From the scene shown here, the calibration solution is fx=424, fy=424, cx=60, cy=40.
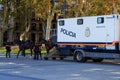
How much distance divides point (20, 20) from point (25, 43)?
39.1 metres

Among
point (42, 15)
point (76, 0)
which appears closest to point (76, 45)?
point (76, 0)

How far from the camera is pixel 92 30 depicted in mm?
29188

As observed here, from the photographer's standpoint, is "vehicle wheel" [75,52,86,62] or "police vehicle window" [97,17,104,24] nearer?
"police vehicle window" [97,17,104,24]

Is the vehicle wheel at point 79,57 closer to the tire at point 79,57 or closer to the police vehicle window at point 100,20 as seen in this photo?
the tire at point 79,57

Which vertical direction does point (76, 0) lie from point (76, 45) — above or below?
above

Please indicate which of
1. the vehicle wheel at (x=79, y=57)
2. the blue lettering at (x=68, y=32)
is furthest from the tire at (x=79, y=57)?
the blue lettering at (x=68, y=32)

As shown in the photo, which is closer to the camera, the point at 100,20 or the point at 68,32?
the point at 100,20

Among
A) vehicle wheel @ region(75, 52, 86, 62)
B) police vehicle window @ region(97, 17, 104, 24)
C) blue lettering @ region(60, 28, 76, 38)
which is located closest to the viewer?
police vehicle window @ region(97, 17, 104, 24)

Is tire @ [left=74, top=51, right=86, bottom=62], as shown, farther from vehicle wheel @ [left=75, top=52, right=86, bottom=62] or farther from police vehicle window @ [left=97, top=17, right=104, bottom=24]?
police vehicle window @ [left=97, top=17, right=104, bottom=24]

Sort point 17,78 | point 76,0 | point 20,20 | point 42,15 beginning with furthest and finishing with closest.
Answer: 1. point 20,20
2. point 42,15
3. point 76,0
4. point 17,78

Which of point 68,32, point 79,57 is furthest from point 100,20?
point 68,32

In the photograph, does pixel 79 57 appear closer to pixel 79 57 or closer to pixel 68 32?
pixel 79 57

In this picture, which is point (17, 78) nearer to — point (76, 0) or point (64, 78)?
point (64, 78)

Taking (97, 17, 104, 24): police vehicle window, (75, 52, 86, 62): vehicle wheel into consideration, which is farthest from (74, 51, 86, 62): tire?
(97, 17, 104, 24): police vehicle window
